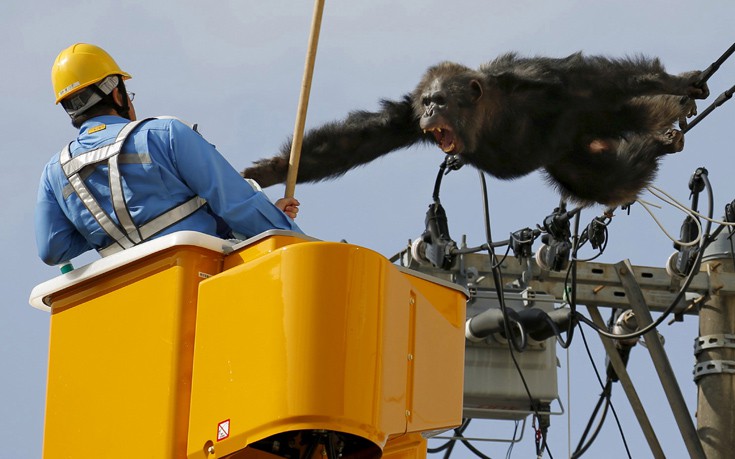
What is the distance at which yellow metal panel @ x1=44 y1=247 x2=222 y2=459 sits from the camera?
174 inches

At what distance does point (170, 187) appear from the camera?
499 cm

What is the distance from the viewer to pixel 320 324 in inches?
166

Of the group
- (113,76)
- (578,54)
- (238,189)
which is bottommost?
(238,189)

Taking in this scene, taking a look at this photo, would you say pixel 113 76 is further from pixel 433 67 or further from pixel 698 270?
pixel 698 270

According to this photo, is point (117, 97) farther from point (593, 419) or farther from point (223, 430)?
point (593, 419)

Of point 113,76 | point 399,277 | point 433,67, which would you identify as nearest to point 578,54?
point 433,67

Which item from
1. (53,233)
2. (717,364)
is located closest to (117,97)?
(53,233)

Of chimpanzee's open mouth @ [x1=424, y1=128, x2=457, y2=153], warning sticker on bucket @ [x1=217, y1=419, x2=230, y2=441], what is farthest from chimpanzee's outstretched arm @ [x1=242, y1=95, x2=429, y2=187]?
warning sticker on bucket @ [x1=217, y1=419, x2=230, y2=441]

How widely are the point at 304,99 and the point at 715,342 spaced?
521 centimetres

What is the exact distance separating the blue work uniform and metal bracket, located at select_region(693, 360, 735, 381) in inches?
205

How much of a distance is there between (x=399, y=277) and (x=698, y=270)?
561 cm

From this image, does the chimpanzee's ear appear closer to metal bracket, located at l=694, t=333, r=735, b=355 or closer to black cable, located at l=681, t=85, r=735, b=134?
black cable, located at l=681, t=85, r=735, b=134

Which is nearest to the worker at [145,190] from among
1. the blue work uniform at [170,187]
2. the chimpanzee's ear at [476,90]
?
the blue work uniform at [170,187]

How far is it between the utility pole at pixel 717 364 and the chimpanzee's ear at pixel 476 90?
251 centimetres
